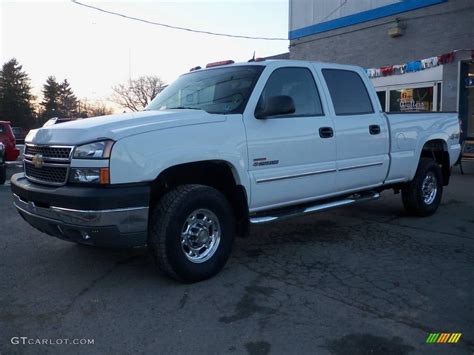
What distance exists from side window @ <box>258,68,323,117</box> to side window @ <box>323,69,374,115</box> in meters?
0.29

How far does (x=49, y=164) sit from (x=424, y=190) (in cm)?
533

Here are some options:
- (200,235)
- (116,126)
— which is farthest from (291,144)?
(116,126)

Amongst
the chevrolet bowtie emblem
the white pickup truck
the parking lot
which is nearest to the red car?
the parking lot

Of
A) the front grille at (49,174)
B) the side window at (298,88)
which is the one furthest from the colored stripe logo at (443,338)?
the front grille at (49,174)

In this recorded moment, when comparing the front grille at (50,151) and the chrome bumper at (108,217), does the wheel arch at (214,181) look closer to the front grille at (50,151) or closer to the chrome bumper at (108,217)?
the chrome bumper at (108,217)

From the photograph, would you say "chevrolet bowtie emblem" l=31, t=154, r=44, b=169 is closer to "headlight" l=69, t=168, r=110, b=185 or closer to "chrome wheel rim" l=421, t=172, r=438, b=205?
"headlight" l=69, t=168, r=110, b=185

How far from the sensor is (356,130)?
18.6 feet

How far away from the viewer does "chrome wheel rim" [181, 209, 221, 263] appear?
4.23m

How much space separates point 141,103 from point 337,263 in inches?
2325

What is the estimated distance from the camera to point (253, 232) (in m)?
6.22

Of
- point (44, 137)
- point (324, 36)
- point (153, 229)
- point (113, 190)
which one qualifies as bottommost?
point (153, 229)

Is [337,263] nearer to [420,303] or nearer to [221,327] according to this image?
[420,303]

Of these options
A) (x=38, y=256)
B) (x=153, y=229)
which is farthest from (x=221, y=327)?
(x=38, y=256)

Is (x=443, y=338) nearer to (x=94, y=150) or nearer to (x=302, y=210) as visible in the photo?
(x=302, y=210)
